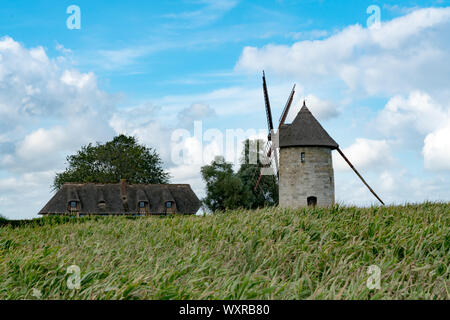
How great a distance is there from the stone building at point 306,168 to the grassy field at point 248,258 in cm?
1048

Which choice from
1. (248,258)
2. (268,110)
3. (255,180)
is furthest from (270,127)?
(248,258)

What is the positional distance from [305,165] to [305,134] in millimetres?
1964

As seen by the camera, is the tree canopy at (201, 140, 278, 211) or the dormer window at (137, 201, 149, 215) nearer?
the dormer window at (137, 201, 149, 215)

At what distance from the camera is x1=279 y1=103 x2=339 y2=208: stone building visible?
2686cm

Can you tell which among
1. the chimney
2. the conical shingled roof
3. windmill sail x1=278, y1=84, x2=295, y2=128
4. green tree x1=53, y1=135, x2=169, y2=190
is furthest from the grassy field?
green tree x1=53, y1=135, x2=169, y2=190

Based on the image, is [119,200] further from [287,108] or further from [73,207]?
[287,108]

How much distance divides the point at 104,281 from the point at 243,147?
39569mm

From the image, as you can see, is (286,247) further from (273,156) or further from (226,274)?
(273,156)

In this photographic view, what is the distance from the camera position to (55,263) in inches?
343

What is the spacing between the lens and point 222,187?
43.7 metres

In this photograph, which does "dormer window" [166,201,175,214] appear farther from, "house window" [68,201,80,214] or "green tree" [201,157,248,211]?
"house window" [68,201,80,214]

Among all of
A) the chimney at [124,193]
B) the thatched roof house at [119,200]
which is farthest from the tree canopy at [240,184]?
the chimney at [124,193]

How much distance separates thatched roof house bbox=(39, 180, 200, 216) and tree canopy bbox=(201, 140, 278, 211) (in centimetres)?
208

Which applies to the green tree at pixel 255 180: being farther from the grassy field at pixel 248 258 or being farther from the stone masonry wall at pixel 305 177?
the grassy field at pixel 248 258
